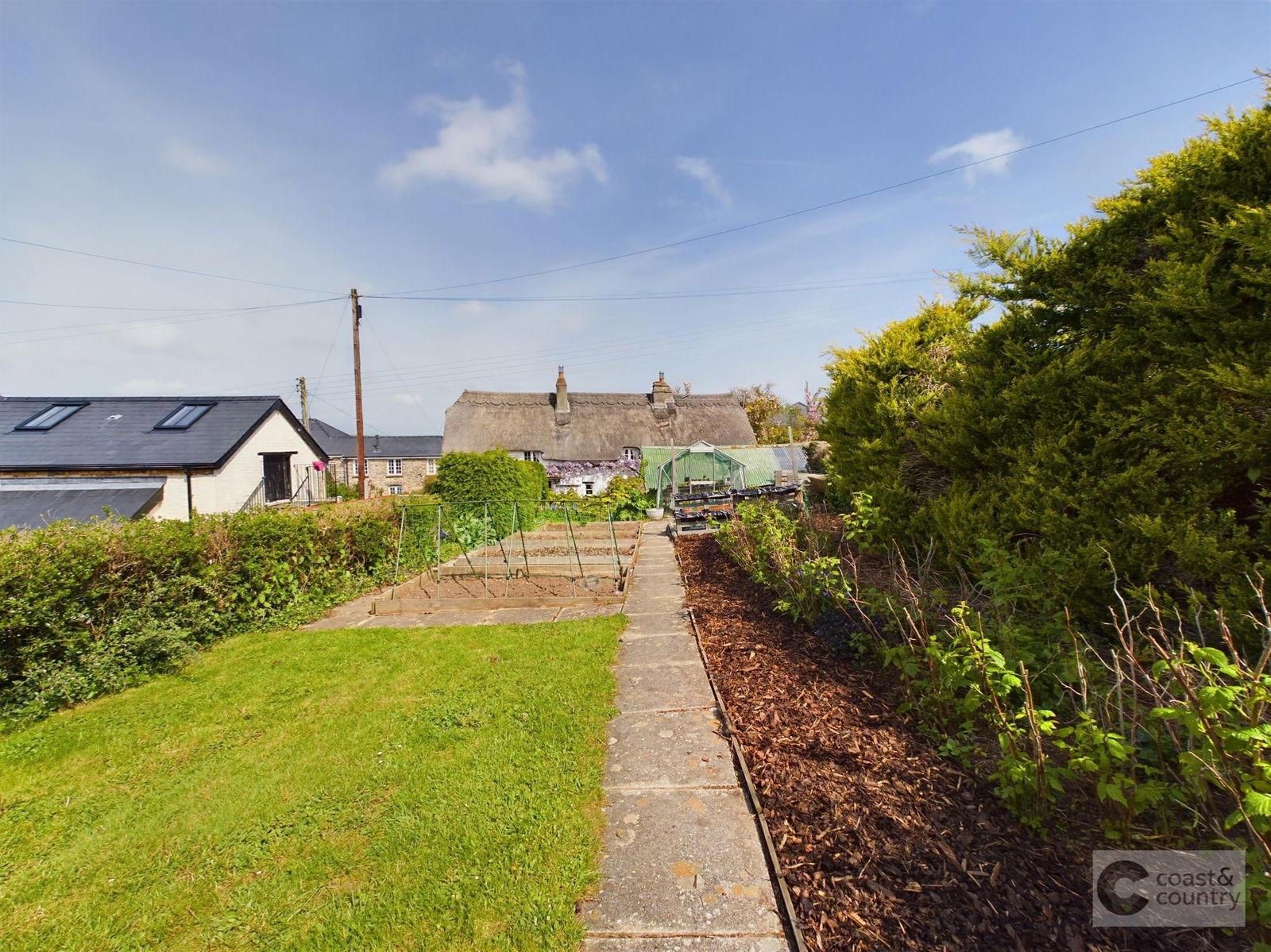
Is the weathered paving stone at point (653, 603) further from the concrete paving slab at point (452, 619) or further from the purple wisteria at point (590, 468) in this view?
the purple wisteria at point (590, 468)

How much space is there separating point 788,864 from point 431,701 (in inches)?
113

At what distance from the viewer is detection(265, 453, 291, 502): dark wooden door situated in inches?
645

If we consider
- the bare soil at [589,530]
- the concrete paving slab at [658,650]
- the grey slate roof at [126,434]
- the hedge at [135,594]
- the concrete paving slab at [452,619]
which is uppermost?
the grey slate roof at [126,434]

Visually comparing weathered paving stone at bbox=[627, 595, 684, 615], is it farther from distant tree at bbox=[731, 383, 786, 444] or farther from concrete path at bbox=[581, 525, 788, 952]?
distant tree at bbox=[731, 383, 786, 444]

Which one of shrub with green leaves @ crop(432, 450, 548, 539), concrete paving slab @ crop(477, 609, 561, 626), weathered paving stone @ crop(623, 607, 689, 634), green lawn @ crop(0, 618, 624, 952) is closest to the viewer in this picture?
green lawn @ crop(0, 618, 624, 952)

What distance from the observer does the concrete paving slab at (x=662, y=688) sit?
3.86 m

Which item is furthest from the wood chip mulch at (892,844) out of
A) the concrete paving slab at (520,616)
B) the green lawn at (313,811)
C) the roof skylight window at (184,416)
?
the roof skylight window at (184,416)

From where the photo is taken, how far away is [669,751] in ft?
10.6

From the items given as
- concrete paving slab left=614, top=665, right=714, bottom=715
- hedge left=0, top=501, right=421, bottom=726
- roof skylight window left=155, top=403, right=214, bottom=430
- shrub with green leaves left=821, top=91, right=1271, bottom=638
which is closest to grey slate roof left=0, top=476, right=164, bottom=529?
roof skylight window left=155, top=403, right=214, bottom=430

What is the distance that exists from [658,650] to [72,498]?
46.6 feet

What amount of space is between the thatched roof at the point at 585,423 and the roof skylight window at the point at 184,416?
34.7 feet

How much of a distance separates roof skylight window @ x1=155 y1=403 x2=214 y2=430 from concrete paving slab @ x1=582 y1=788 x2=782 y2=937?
18.4m

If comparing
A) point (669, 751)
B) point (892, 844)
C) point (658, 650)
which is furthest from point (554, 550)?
point (892, 844)

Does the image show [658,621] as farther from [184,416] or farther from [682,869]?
[184,416]
